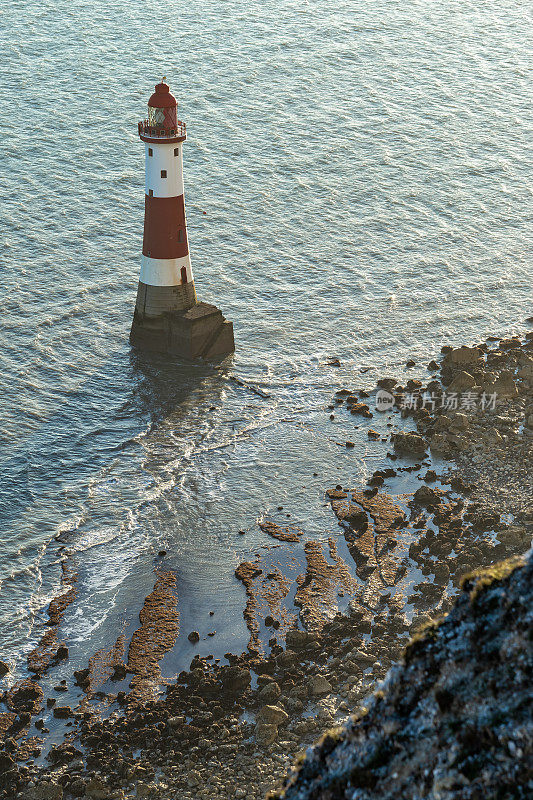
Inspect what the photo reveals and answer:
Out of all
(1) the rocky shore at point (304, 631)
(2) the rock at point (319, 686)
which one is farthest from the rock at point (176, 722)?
(2) the rock at point (319, 686)

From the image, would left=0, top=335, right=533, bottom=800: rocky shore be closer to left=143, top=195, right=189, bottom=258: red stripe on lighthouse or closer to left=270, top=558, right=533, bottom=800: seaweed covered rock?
left=143, top=195, right=189, bottom=258: red stripe on lighthouse

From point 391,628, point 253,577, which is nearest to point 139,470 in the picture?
point 253,577

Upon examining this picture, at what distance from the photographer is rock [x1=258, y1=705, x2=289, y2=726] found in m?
19.8

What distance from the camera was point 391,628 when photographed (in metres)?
22.5

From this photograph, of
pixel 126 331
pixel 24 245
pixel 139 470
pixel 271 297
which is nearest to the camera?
pixel 139 470

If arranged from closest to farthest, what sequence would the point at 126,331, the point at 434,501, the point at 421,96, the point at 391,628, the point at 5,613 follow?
the point at 391,628 < the point at 5,613 < the point at 434,501 < the point at 126,331 < the point at 421,96

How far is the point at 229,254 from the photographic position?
4459 centimetres

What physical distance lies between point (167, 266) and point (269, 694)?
18.4m

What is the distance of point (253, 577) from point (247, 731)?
17.9ft

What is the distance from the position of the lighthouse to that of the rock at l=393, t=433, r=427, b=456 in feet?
30.0

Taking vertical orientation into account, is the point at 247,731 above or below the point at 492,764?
below

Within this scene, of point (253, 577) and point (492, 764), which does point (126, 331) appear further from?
point (492, 764)

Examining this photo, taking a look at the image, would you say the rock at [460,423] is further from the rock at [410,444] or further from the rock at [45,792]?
the rock at [45,792]

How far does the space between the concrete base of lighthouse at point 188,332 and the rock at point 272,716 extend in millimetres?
17972
